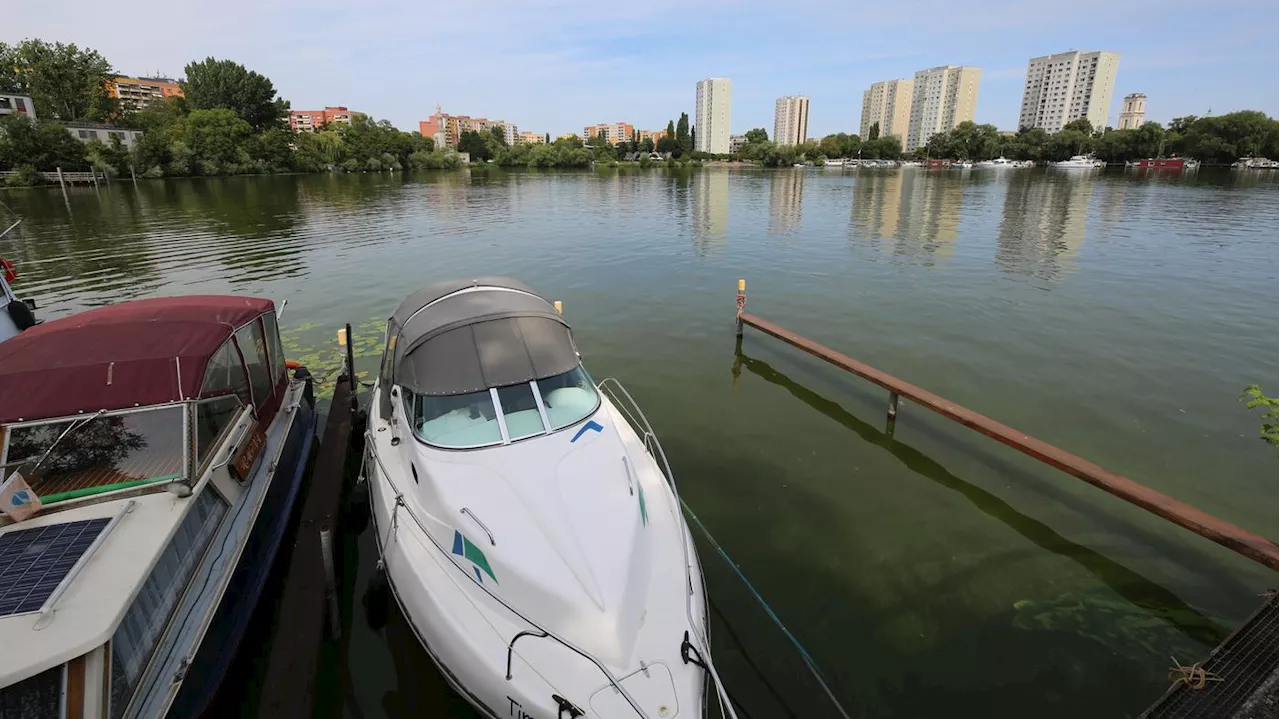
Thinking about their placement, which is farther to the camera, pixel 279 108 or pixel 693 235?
pixel 279 108

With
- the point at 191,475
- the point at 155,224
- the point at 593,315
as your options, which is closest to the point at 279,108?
the point at 155,224

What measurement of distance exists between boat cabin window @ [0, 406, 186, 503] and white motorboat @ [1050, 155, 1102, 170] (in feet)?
505

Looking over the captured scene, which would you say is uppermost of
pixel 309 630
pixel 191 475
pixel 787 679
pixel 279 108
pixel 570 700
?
pixel 279 108

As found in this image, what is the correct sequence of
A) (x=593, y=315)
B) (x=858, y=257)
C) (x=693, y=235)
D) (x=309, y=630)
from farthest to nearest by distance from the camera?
1. (x=693, y=235)
2. (x=858, y=257)
3. (x=593, y=315)
4. (x=309, y=630)

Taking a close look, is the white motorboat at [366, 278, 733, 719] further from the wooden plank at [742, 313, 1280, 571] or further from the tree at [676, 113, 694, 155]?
the tree at [676, 113, 694, 155]

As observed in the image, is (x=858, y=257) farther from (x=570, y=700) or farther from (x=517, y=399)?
(x=570, y=700)

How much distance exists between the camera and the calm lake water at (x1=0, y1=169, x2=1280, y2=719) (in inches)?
240

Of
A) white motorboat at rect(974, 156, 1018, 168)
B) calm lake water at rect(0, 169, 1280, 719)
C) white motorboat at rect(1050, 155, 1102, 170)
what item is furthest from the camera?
white motorboat at rect(974, 156, 1018, 168)

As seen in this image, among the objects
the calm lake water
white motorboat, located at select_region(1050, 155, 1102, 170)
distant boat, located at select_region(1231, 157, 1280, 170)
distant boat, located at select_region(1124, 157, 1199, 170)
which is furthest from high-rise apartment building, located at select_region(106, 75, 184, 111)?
distant boat, located at select_region(1231, 157, 1280, 170)

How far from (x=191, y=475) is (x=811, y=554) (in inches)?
290

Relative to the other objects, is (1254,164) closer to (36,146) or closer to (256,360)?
(256,360)

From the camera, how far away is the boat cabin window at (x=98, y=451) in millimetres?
5324

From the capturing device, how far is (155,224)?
34.2 m

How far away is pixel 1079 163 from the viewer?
126 meters
